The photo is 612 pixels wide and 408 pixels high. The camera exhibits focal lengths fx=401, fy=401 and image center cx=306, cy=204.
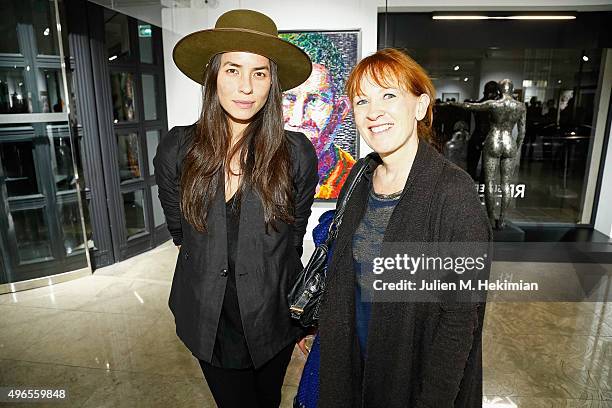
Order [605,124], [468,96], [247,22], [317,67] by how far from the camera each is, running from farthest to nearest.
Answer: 1. [605,124]
2. [468,96]
3. [317,67]
4. [247,22]

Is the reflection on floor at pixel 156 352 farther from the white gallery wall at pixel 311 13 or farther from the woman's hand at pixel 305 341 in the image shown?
the white gallery wall at pixel 311 13

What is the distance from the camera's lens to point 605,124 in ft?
13.8

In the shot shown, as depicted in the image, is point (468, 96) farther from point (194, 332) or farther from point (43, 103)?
point (43, 103)

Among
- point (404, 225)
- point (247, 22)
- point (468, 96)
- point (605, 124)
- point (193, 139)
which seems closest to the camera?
point (404, 225)

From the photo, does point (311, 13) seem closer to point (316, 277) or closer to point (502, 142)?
point (502, 142)

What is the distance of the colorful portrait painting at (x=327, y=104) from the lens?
10.5 ft

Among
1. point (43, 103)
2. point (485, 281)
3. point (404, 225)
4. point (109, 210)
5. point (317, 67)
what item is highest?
point (317, 67)

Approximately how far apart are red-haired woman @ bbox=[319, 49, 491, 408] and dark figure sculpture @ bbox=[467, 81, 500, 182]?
312cm

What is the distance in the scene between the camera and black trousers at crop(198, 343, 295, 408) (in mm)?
1357

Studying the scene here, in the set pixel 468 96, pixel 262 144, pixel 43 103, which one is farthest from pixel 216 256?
pixel 468 96

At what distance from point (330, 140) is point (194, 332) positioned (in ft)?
8.34

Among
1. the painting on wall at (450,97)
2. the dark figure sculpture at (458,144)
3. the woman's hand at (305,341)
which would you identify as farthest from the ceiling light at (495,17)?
the woman's hand at (305,341)

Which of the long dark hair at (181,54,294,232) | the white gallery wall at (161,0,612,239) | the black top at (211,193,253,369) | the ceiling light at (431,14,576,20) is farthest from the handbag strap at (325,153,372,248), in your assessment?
the ceiling light at (431,14,576,20)

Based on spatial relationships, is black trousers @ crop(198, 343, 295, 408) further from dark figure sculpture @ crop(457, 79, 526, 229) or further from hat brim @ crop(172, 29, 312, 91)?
dark figure sculpture @ crop(457, 79, 526, 229)
